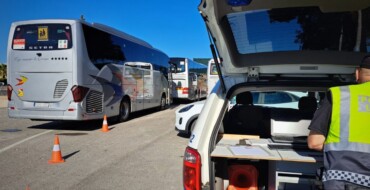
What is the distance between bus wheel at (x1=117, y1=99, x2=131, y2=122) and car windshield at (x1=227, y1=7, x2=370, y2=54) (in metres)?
11.0

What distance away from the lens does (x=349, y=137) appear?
7.20 feet

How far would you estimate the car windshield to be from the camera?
2.64 m

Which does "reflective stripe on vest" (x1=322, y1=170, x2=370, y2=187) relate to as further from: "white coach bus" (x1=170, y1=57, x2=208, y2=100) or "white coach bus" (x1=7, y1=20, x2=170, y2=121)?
"white coach bus" (x1=170, y1=57, x2=208, y2=100)

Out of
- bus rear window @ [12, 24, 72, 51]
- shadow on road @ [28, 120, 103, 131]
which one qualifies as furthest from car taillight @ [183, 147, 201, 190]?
shadow on road @ [28, 120, 103, 131]

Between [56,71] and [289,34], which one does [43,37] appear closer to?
[56,71]

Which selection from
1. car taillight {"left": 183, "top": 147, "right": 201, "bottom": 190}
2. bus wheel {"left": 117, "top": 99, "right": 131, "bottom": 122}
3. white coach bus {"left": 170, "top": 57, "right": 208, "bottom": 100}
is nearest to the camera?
car taillight {"left": 183, "top": 147, "right": 201, "bottom": 190}

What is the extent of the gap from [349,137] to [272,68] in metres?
1.05

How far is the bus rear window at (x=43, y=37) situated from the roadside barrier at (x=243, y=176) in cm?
845

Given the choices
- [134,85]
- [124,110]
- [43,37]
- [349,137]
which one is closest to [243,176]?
[349,137]

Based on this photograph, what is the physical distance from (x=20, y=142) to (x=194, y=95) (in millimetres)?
17815

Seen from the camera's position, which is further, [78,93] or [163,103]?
[163,103]

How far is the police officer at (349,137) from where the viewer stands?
2172 mm

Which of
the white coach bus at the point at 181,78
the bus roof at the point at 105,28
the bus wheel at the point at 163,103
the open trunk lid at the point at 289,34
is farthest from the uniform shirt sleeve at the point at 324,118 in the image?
the white coach bus at the point at 181,78

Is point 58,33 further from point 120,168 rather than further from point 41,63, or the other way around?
point 120,168
